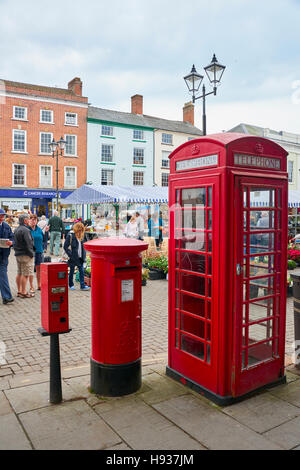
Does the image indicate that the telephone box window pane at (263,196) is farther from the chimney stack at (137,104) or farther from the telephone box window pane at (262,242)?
the chimney stack at (137,104)

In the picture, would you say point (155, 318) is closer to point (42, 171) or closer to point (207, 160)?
point (207, 160)

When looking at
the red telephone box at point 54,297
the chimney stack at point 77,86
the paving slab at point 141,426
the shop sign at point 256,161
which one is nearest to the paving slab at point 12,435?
the paving slab at point 141,426

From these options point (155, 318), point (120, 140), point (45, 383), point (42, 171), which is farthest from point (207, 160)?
point (120, 140)

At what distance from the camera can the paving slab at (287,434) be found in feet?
9.63

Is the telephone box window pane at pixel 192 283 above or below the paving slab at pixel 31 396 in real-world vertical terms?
above

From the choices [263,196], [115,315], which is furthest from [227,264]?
[115,315]

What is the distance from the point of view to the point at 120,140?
3584cm

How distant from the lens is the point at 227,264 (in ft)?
11.0

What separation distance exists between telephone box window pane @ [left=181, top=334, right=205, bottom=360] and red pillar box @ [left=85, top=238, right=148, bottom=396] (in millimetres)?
535

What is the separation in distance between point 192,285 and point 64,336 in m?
2.79

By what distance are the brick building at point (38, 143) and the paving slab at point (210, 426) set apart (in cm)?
2900

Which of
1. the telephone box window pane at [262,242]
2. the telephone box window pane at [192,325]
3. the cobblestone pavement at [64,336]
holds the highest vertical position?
the telephone box window pane at [262,242]

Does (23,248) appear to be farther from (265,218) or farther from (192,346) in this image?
(265,218)

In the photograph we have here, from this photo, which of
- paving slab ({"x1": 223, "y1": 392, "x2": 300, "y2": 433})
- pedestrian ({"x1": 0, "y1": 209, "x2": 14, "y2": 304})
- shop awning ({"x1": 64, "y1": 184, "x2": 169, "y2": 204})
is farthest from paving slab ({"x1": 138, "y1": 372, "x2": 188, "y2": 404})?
shop awning ({"x1": 64, "y1": 184, "x2": 169, "y2": 204})
